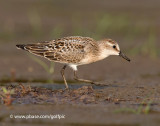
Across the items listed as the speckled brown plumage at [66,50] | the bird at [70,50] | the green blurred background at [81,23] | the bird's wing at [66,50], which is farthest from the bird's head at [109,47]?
the green blurred background at [81,23]

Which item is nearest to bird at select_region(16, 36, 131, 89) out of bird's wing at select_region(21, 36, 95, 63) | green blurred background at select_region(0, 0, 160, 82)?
bird's wing at select_region(21, 36, 95, 63)

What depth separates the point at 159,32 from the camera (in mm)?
19828

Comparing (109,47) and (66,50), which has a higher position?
(109,47)

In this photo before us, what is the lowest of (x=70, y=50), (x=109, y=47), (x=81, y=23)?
(x=70, y=50)

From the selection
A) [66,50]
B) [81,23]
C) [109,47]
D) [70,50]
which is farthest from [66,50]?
[81,23]

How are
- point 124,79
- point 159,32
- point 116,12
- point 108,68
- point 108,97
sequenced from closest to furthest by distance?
point 108,97 → point 124,79 → point 108,68 → point 159,32 → point 116,12

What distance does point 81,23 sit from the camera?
21328 millimetres

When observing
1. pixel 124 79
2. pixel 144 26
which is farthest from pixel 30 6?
pixel 124 79

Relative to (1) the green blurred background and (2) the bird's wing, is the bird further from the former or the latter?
(1) the green blurred background

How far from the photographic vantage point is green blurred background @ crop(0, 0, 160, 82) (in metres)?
17.3

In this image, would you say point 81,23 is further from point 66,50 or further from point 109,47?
point 66,50

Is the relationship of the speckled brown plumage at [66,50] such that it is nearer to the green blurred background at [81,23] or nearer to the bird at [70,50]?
the bird at [70,50]

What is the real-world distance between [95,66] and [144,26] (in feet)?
21.9

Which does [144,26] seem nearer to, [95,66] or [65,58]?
[95,66]
